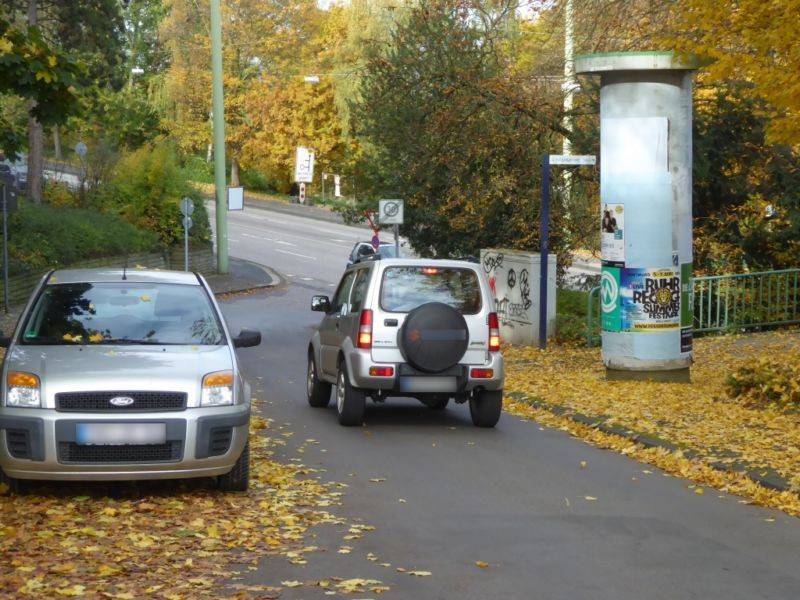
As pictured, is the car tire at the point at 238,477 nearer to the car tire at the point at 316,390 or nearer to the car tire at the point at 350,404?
the car tire at the point at 350,404

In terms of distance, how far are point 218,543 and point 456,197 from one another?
69.4 feet

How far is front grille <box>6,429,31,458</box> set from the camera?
907 cm

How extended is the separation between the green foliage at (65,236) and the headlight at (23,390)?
27177 mm

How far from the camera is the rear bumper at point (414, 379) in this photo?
13.4m

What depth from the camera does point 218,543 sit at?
8133 mm

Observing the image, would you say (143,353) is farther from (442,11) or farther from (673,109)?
(442,11)

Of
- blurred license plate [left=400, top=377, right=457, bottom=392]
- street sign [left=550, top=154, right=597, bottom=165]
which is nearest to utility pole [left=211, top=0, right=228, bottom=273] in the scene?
street sign [left=550, top=154, right=597, bottom=165]

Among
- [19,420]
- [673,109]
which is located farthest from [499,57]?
[19,420]

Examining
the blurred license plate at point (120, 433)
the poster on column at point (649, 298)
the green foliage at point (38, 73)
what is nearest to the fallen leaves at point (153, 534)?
the blurred license plate at point (120, 433)

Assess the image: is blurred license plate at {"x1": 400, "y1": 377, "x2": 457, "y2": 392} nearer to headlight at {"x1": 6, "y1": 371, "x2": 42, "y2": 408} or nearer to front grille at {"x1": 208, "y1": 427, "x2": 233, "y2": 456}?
front grille at {"x1": 208, "y1": 427, "x2": 233, "y2": 456}

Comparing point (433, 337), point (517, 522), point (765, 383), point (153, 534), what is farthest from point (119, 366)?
point (765, 383)

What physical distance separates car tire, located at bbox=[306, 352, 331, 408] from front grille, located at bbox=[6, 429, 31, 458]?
22.2 ft

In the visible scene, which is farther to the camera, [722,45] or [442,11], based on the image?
[442,11]

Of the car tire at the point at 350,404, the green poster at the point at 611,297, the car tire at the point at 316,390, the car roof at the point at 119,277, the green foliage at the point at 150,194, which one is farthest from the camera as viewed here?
the green foliage at the point at 150,194
